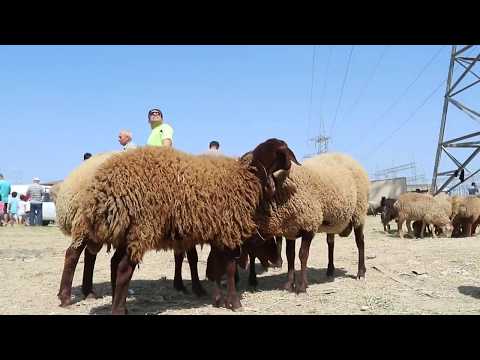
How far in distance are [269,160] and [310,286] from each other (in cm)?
242

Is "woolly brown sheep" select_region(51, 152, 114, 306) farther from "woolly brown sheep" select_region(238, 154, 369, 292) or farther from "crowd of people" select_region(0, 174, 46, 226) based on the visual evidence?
"crowd of people" select_region(0, 174, 46, 226)

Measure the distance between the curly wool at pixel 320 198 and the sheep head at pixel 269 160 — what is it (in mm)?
526

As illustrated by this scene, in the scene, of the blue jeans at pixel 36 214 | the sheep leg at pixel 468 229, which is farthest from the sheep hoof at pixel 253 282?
the blue jeans at pixel 36 214

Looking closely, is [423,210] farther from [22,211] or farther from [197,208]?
[22,211]

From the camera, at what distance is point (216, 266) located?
5.58m

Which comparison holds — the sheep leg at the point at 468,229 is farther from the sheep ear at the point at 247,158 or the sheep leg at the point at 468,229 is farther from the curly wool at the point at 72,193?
the curly wool at the point at 72,193

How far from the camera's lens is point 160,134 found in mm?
6484

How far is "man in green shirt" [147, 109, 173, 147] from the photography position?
6.46m

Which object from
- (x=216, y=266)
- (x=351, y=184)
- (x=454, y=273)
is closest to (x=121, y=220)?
(x=216, y=266)

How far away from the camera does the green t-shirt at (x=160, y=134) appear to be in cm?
646

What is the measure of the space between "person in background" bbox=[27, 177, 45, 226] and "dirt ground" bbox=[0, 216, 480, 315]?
888 centimetres

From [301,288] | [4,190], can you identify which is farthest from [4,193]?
[301,288]
